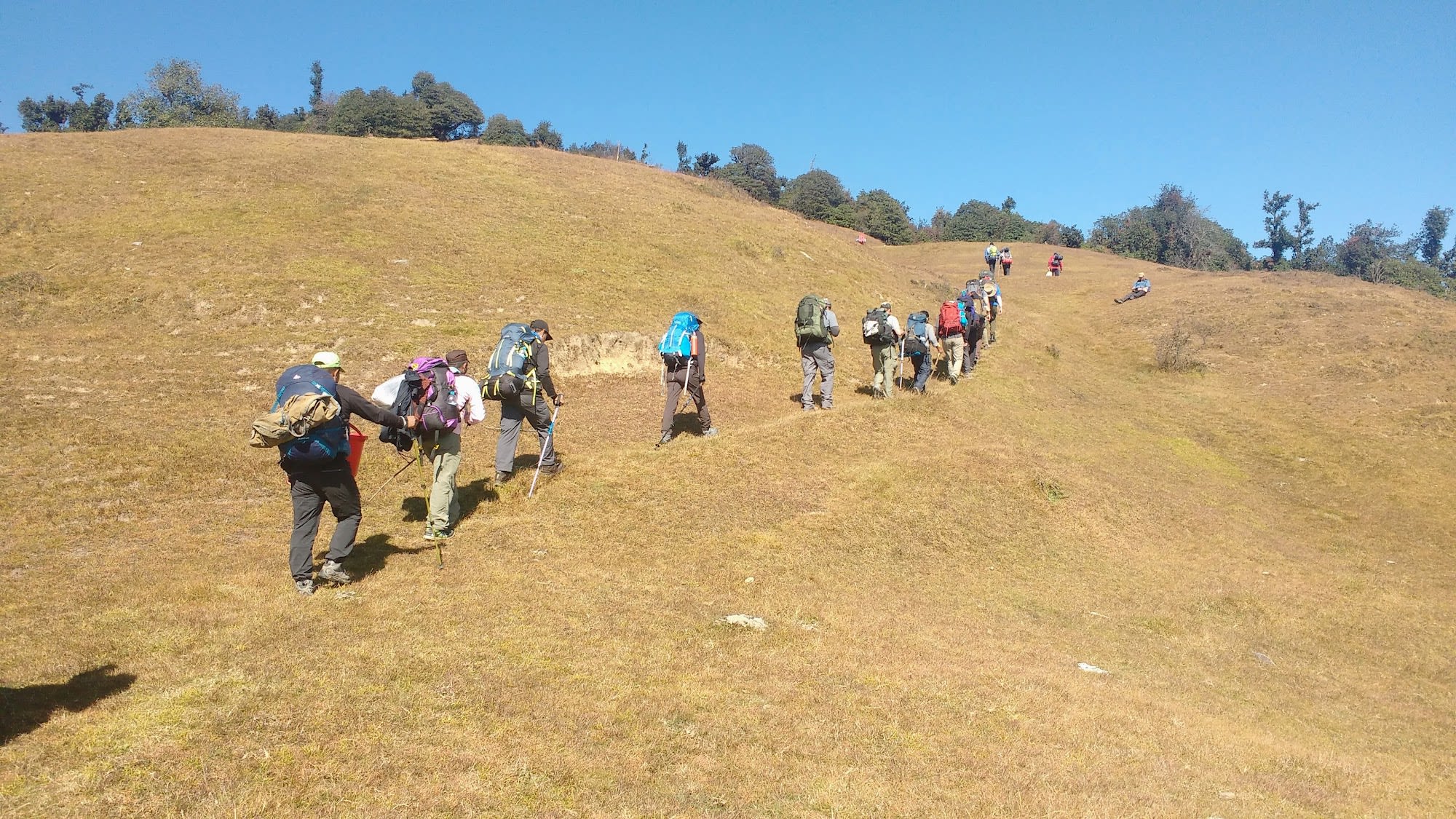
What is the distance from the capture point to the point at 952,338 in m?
23.4

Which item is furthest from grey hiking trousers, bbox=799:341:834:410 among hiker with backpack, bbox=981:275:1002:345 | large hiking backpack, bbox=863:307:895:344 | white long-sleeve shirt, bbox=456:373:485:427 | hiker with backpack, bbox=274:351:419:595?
hiker with backpack, bbox=981:275:1002:345

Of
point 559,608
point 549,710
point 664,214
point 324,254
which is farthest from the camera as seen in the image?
point 664,214

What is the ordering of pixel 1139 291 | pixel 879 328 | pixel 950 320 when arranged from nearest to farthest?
pixel 879 328
pixel 950 320
pixel 1139 291

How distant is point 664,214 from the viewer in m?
35.4

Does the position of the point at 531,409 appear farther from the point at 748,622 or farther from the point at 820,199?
the point at 820,199

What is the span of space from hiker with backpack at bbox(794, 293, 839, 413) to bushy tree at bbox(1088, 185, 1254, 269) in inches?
2562

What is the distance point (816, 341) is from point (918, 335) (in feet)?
12.8

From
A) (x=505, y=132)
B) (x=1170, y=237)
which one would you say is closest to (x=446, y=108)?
(x=505, y=132)

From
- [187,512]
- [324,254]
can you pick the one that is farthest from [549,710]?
[324,254]

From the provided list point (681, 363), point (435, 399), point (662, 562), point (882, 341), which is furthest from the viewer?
point (882, 341)

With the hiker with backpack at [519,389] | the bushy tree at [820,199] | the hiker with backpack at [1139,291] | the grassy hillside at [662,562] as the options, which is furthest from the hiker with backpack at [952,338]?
the bushy tree at [820,199]

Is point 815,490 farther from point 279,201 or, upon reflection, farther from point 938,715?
point 279,201

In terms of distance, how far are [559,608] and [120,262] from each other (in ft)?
64.3

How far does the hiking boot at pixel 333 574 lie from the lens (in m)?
8.87
